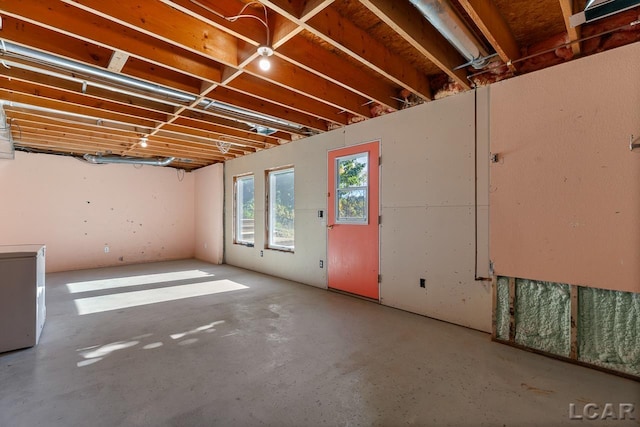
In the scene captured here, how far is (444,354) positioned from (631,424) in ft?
3.49

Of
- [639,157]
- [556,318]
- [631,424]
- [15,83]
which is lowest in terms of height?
[631,424]

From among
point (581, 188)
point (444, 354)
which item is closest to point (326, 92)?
point (581, 188)

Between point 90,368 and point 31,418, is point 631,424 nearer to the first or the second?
point 31,418

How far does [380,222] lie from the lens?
377 cm

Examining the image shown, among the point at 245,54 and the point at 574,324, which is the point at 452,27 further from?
the point at 574,324

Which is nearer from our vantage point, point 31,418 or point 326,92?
point 31,418

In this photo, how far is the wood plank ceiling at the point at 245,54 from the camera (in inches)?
79.5

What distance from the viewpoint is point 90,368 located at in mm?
2178

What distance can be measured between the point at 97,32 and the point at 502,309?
4.08 metres

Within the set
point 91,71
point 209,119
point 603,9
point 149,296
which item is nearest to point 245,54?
point 91,71

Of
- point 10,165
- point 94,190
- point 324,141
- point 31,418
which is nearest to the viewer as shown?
point 31,418

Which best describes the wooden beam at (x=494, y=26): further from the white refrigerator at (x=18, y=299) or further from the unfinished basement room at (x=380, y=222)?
the white refrigerator at (x=18, y=299)

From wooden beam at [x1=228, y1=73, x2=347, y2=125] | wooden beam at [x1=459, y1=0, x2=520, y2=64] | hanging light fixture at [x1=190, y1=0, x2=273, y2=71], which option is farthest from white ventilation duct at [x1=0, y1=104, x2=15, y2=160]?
wooden beam at [x1=459, y1=0, x2=520, y2=64]

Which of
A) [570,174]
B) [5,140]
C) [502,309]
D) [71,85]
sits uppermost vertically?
[71,85]
